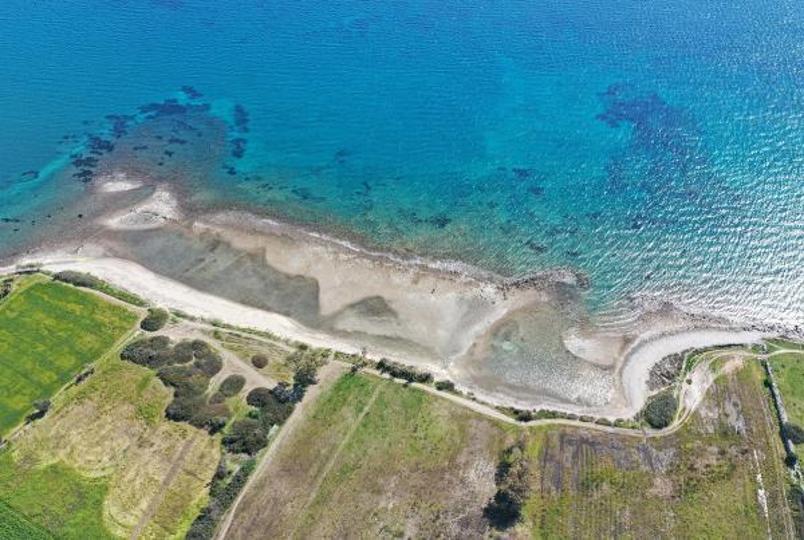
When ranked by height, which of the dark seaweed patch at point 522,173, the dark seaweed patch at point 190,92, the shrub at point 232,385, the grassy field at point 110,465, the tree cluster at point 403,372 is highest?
the dark seaweed patch at point 522,173

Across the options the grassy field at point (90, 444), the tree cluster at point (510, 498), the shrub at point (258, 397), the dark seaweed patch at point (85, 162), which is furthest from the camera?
the dark seaweed patch at point (85, 162)

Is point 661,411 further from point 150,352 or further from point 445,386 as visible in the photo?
point 150,352

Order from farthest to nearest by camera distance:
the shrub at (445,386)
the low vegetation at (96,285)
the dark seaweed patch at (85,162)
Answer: the dark seaweed patch at (85,162) < the low vegetation at (96,285) < the shrub at (445,386)

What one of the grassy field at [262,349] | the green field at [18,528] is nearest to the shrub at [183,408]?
the grassy field at [262,349]

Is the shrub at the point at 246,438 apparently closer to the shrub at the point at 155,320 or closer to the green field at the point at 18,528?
the green field at the point at 18,528

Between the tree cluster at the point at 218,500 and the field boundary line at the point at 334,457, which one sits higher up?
the field boundary line at the point at 334,457

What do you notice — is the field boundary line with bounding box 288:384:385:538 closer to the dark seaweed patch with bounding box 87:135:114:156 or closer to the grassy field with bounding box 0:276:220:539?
the grassy field with bounding box 0:276:220:539

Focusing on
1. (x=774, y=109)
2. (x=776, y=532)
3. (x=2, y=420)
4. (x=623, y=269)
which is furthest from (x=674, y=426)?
(x=2, y=420)

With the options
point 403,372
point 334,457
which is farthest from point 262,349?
point 403,372
